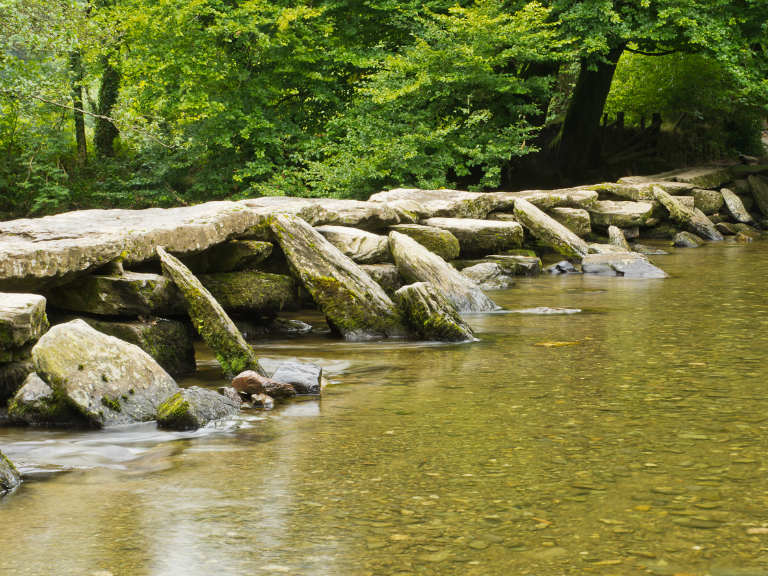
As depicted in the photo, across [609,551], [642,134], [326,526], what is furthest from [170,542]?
[642,134]

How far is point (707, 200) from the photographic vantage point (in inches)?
843

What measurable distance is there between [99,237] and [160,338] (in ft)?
3.55

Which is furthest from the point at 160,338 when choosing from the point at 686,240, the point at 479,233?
the point at 686,240

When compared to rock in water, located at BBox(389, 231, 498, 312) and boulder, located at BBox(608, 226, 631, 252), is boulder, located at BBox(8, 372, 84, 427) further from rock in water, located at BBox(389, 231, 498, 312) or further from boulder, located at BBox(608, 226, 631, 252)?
boulder, located at BBox(608, 226, 631, 252)

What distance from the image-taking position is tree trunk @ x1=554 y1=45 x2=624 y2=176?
2278 cm

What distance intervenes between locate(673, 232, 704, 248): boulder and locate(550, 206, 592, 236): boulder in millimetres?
3101

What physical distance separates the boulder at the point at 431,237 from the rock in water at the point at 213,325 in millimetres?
5603

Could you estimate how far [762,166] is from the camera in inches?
956

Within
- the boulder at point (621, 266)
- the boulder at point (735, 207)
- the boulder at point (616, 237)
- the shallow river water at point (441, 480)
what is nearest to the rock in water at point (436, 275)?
the shallow river water at point (441, 480)

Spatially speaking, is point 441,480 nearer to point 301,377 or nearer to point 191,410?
point 191,410

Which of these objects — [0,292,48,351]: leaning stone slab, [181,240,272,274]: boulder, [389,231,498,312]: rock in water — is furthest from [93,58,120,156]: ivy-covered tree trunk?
[0,292,48,351]: leaning stone slab

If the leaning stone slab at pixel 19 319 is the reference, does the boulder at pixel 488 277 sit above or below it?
below

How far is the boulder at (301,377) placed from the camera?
19.9ft

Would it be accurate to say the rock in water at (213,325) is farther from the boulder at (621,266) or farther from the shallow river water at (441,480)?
the boulder at (621,266)
